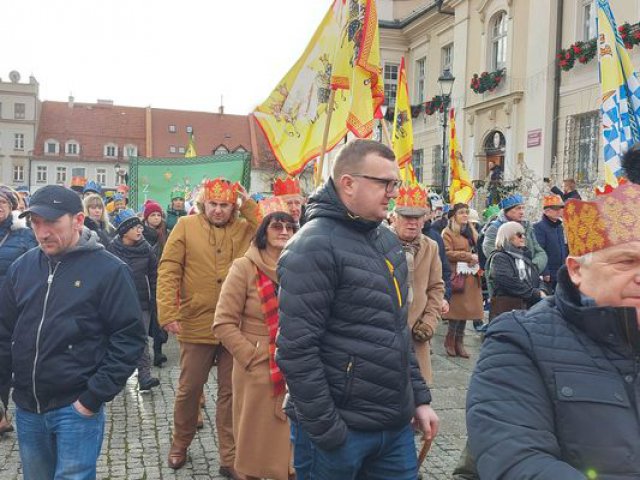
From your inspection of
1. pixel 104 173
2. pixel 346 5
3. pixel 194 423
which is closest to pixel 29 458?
pixel 194 423

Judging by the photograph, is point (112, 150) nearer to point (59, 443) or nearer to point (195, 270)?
point (195, 270)

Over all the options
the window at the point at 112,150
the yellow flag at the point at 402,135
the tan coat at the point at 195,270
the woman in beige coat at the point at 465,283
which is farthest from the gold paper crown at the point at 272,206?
the window at the point at 112,150

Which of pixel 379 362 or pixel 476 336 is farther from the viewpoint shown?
pixel 476 336

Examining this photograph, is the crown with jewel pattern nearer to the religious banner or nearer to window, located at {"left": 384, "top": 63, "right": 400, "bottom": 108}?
the religious banner

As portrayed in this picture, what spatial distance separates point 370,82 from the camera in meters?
7.04

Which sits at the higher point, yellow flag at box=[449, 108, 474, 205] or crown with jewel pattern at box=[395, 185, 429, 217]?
yellow flag at box=[449, 108, 474, 205]

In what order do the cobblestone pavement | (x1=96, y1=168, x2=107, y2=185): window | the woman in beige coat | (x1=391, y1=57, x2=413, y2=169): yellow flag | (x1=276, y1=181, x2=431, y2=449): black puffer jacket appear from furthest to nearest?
1. (x1=96, y1=168, x2=107, y2=185): window
2. (x1=391, y1=57, x2=413, y2=169): yellow flag
3. the woman in beige coat
4. the cobblestone pavement
5. (x1=276, y1=181, x2=431, y2=449): black puffer jacket

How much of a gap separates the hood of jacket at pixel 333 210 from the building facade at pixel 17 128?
71686mm

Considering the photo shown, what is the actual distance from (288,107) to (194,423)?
3.52 meters

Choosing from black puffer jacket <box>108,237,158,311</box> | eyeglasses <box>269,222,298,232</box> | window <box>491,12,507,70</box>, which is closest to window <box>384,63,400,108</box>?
window <box>491,12,507,70</box>

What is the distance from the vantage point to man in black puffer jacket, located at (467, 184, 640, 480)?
1.58 m

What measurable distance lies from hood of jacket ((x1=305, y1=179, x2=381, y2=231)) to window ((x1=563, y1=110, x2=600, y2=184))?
14813mm

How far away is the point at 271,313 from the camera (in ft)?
13.1

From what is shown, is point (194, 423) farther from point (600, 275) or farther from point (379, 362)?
point (600, 275)
